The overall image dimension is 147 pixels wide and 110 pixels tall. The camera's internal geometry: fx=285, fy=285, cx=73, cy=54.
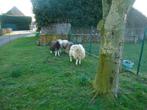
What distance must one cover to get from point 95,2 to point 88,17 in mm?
1706

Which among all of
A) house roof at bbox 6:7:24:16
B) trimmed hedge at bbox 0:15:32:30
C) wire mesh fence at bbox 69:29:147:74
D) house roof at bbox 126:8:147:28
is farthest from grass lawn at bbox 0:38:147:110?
house roof at bbox 6:7:24:16

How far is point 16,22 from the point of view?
60938mm

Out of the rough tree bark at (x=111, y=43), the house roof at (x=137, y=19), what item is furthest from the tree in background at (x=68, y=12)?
the rough tree bark at (x=111, y=43)

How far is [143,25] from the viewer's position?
32.2 metres

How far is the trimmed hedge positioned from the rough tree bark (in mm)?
52395

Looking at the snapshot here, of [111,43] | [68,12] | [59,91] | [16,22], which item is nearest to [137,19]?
[68,12]

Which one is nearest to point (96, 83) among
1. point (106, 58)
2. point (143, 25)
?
point (106, 58)

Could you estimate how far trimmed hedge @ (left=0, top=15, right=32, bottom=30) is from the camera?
193ft

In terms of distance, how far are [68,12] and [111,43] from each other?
2041cm

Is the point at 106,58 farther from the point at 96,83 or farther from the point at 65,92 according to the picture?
the point at 65,92

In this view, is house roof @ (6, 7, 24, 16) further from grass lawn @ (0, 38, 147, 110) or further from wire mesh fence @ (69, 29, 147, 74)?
grass lawn @ (0, 38, 147, 110)

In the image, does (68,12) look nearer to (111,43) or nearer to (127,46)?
(127,46)

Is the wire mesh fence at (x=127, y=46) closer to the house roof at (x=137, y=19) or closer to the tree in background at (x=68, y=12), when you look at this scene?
the house roof at (x=137, y=19)

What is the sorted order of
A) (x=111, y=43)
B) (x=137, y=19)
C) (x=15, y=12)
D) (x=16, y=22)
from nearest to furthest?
(x=111, y=43), (x=137, y=19), (x=16, y=22), (x=15, y=12)
